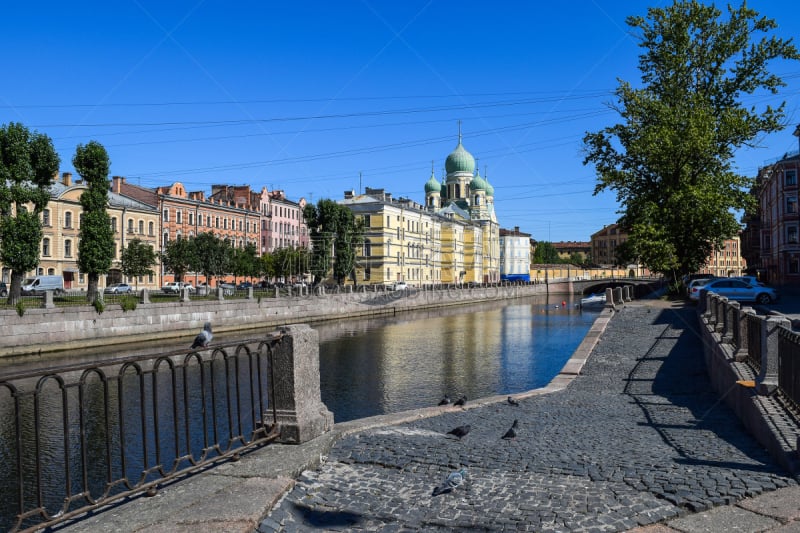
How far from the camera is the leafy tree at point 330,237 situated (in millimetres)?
68875

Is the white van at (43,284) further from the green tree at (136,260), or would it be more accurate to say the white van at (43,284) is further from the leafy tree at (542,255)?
the leafy tree at (542,255)

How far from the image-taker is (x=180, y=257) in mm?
60906

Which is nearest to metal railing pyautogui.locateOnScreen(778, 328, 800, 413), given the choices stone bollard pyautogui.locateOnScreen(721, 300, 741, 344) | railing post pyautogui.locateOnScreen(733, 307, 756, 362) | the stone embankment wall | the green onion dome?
railing post pyautogui.locateOnScreen(733, 307, 756, 362)

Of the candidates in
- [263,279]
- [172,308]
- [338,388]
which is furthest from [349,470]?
→ [263,279]

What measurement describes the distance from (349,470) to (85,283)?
61.6m

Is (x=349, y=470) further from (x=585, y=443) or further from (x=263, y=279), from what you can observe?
(x=263, y=279)

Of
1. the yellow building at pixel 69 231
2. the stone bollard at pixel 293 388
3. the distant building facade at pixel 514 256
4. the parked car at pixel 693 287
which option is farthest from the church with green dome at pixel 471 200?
the stone bollard at pixel 293 388

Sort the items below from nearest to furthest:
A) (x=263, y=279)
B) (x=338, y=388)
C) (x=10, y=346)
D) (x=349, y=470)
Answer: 1. (x=349, y=470)
2. (x=338, y=388)
3. (x=10, y=346)
4. (x=263, y=279)

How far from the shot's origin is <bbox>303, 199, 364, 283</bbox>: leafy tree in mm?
68875

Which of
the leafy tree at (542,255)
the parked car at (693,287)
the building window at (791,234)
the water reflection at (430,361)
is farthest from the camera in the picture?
the leafy tree at (542,255)

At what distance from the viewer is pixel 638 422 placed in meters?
10.6

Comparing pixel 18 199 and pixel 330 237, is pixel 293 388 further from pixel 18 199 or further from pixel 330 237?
pixel 330 237

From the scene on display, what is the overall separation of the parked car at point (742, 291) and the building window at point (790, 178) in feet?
106

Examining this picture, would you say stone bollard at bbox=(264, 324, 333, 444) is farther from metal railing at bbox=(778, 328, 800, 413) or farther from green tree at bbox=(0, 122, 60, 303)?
green tree at bbox=(0, 122, 60, 303)
